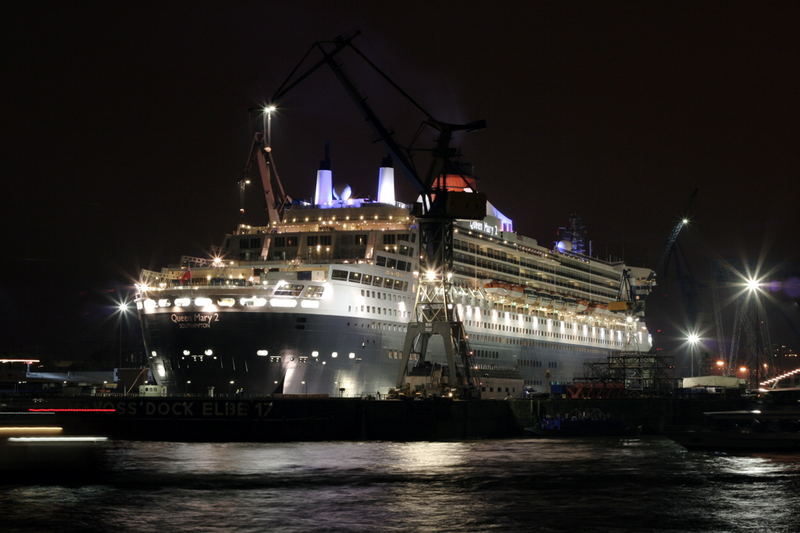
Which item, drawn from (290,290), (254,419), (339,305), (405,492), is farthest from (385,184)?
(405,492)

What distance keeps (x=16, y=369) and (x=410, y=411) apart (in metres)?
102

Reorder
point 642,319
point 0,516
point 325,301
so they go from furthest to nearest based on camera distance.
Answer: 1. point 642,319
2. point 325,301
3. point 0,516

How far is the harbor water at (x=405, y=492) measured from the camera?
130ft

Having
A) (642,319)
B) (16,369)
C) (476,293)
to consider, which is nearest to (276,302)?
(476,293)

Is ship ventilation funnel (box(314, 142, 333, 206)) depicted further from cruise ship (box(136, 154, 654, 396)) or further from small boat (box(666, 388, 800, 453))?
small boat (box(666, 388, 800, 453))

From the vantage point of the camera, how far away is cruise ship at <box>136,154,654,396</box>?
7712 centimetres

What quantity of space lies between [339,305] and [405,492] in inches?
1353

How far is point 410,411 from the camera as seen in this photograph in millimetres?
76438

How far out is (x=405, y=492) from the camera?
47.0 meters

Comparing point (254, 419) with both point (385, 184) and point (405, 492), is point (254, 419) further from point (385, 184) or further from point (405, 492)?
point (385, 184)

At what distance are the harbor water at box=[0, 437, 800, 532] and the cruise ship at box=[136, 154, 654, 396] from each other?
39.2 ft

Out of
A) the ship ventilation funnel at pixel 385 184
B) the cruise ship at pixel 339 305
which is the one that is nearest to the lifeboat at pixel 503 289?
the cruise ship at pixel 339 305

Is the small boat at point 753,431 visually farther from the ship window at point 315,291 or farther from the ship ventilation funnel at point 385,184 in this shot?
the ship ventilation funnel at point 385,184

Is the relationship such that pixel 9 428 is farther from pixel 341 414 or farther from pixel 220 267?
pixel 220 267
